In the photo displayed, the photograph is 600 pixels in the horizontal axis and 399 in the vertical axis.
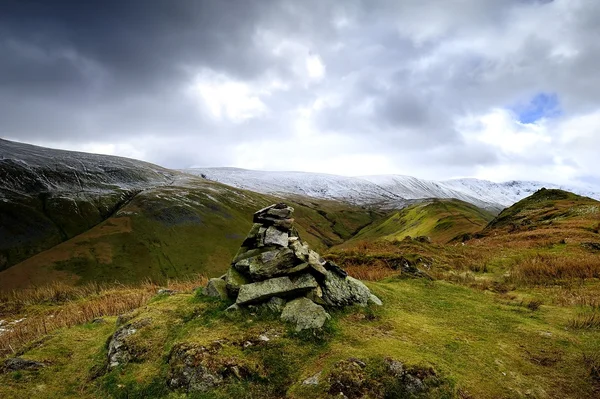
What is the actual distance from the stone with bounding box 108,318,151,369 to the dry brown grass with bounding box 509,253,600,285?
59.9 feet

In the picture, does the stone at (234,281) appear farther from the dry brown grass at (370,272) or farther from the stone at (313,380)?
the dry brown grass at (370,272)

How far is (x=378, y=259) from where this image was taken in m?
24.8

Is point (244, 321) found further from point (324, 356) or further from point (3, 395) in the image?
point (3, 395)

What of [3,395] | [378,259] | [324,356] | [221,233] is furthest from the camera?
[221,233]

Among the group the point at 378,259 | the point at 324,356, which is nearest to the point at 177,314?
the point at 324,356

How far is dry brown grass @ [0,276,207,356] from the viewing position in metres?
13.1

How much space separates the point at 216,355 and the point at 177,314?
3173mm

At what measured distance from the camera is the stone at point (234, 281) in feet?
41.3

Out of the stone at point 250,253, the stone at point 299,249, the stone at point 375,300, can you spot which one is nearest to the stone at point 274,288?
the stone at point 299,249

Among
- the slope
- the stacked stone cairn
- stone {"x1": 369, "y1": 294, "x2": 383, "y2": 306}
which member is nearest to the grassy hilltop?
stone {"x1": 369, "y1": 294, "x2": 383, "y2": 306}

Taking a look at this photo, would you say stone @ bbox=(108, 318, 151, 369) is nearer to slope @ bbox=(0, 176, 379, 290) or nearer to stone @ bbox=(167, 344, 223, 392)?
stone @ bbox=(167, 344, 223, 392)

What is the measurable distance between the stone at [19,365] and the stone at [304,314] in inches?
275

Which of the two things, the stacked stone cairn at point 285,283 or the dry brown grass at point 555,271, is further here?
the dry brown grass at point 555,271

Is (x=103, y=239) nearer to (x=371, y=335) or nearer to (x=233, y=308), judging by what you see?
(x=233, y=308)
